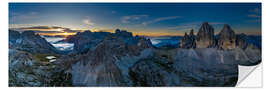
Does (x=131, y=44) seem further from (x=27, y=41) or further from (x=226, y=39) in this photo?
(x=27, y=41)

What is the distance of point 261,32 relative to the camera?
13.0ft

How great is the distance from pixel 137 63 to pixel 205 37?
1511mm

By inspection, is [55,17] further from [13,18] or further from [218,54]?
[218,54]

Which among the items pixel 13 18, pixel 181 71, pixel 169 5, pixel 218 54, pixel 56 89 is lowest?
pixel 56 89

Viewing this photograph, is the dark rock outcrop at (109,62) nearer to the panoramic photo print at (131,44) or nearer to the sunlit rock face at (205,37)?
the panoramic photo print at (131,44)

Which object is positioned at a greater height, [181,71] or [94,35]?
[94,35]

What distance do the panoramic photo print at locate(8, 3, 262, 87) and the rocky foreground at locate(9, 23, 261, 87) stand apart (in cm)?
2

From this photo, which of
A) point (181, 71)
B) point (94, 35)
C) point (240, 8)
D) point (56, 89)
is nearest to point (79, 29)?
point (94, 35)

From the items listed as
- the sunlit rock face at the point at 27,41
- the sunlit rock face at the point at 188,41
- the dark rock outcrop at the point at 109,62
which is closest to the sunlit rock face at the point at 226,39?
the sunlit rock face at the point at 188,41

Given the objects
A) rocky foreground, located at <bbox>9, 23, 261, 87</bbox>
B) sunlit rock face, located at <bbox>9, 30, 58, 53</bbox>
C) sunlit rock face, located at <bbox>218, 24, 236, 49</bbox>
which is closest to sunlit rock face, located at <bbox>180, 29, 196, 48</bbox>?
rocky foreground, located at <bbox>9, 23, 261, 87</bbox>

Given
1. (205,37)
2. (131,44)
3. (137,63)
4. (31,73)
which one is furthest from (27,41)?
(205,37)

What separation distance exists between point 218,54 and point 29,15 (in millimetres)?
4041

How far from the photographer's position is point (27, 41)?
396 centimetres

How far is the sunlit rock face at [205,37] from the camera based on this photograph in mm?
3902
